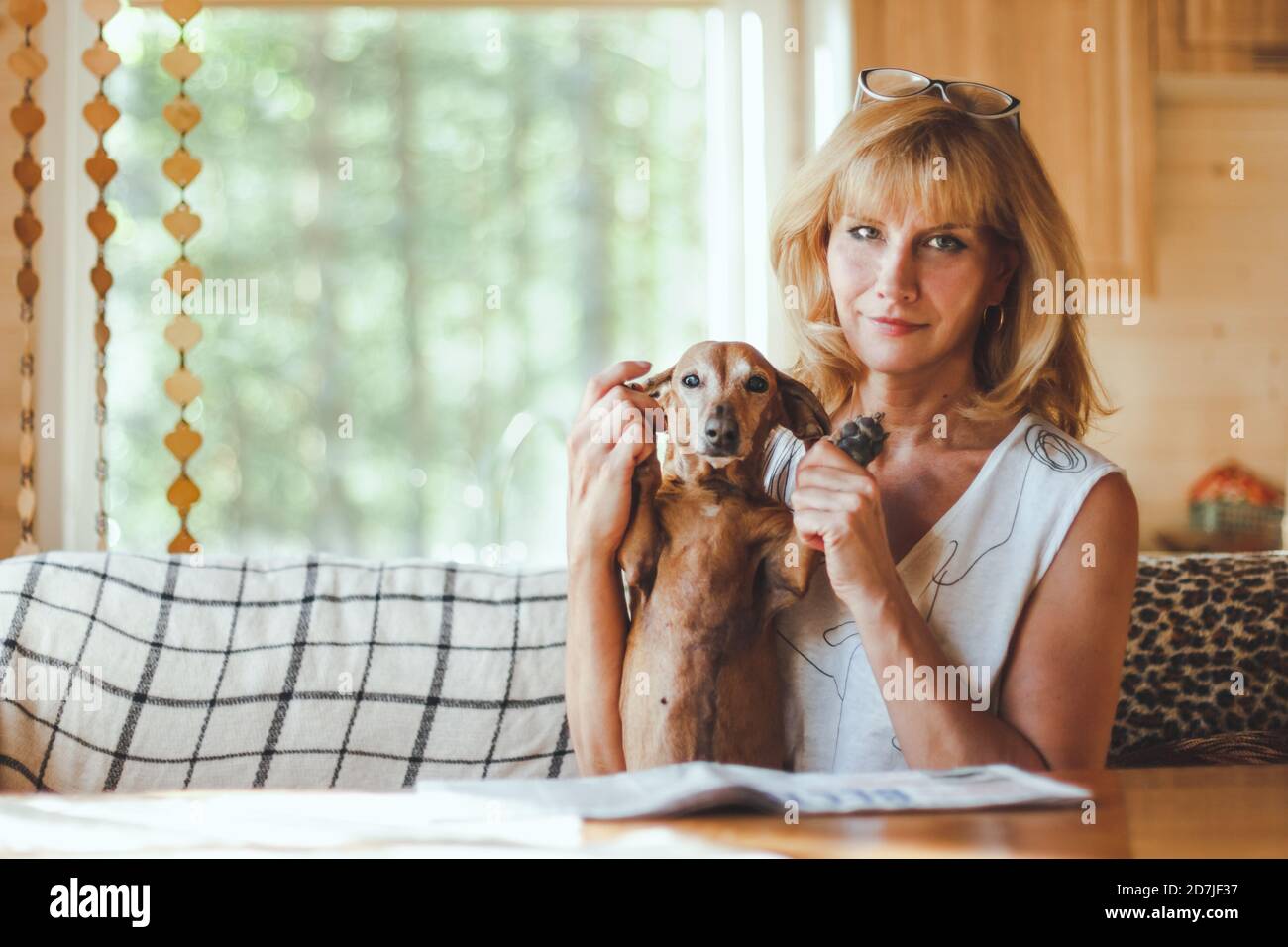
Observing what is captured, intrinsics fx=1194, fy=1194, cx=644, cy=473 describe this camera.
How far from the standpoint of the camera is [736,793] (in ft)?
2.21

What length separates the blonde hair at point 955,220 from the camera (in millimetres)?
1051

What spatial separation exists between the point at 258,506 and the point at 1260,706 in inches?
81.4

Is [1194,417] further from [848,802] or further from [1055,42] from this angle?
[848,802]

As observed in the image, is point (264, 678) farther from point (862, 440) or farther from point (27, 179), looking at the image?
point (27, 179)

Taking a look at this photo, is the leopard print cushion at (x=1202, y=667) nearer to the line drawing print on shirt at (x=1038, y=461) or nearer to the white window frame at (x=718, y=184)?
the line drawing print on shirt at (x=1038, y=461)

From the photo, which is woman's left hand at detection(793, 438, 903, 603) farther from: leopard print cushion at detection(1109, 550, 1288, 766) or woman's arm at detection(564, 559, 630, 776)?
leopard print cushion at detection(1109, 550, 1288, 766)

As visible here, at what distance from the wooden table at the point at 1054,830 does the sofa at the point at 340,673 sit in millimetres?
714

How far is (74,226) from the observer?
102 inches

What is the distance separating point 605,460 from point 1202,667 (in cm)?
87

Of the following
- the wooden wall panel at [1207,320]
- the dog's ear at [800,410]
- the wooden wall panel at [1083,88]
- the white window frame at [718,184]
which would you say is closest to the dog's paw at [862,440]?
the dog's ear at [800,410]

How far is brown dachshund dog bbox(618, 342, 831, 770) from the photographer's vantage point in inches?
36.6

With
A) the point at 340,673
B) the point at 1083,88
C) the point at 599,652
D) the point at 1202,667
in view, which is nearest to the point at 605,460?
the point at 599,652

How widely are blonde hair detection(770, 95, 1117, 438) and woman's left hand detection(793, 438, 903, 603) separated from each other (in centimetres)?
22
